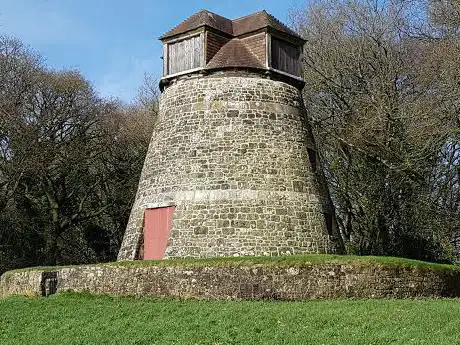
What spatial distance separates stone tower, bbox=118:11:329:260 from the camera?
1991cm

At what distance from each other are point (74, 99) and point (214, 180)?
54.0 feet

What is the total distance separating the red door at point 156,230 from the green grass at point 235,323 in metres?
4.75

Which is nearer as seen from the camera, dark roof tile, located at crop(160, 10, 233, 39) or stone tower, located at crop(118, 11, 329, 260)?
stone tower, located at crop(118, 11, 329, 260)

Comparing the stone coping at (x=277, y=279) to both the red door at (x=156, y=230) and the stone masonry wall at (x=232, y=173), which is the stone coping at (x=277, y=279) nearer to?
the stone masonry wall at (x=232, y=173)

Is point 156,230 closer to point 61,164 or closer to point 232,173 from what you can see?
point 232,173

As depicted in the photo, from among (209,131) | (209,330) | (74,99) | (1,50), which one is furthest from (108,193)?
(209,330)

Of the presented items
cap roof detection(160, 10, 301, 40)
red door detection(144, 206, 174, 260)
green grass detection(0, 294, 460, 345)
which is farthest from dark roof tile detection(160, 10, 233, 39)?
green grass detection(0, 294, 460, 345)

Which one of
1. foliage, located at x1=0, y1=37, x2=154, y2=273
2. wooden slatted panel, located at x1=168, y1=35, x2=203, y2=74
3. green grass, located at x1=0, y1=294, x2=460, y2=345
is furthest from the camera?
foliage, located at x1=0, y1=37, x2=154, y2=273

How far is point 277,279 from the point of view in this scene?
1575cm

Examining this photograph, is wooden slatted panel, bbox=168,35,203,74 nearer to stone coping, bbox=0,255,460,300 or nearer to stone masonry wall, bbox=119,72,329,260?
stone masonry wall, bbox=119,72,329,260

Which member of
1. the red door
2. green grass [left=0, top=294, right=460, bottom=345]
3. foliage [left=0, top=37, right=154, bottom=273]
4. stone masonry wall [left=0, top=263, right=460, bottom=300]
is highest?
foliage [left=0, top=37, right=154, bottom=273]

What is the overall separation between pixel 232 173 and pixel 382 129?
991cm

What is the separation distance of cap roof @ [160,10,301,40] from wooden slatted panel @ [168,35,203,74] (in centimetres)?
40

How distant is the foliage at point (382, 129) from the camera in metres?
26.3
